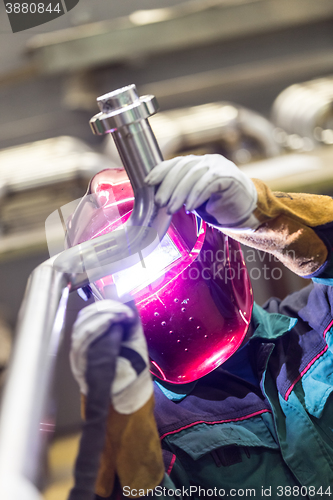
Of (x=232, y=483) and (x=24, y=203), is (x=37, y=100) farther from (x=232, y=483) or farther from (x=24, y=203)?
(x=232, y=483)

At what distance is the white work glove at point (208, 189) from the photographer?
55 cm

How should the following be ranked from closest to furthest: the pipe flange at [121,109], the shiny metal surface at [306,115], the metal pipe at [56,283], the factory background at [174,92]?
the metal pipe at [56,283]
the pipe flange at [121,109]
the factory background at [174,92]
the shiny metal surface at [306,115]

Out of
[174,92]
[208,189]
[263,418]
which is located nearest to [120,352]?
[208,189]

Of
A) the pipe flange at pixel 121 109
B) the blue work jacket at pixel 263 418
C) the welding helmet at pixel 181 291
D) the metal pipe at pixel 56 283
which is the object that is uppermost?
the pipe flange at pixel 121 109

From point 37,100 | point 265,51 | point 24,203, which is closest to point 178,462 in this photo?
point 24,203

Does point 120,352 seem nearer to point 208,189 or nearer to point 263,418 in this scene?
point 208,189

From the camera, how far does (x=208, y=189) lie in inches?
22.5

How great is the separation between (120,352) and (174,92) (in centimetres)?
204

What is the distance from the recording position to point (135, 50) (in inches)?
78.5

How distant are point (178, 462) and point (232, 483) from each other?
8cm

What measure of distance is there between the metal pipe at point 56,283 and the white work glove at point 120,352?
0.9 inches

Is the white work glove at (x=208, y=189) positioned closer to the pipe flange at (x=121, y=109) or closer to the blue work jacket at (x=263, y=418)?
the pipe flange at (x=121, y=109)

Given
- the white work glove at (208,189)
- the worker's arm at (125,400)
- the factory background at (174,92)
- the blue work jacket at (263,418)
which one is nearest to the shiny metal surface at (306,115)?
the factory background at (174,92)

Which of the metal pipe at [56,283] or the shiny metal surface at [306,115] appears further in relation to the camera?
the shiny metal surface at [306,115]
